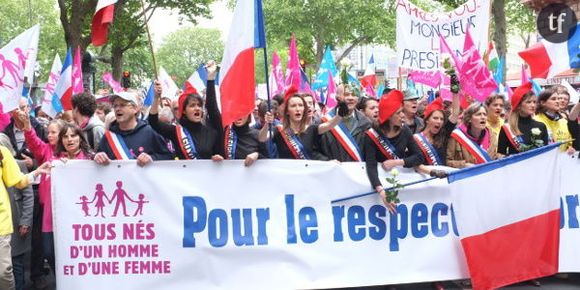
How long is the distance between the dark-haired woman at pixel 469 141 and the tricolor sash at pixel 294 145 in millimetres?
1351

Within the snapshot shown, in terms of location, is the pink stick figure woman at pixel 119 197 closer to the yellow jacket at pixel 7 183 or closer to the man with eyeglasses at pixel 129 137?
the man with eyeglasses at pixel 129 137

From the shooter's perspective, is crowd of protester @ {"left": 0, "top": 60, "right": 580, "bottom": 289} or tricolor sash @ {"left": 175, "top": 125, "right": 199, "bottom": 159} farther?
tricolor sash @ {"left": 175, "top": 125, "right": 199, "bottom": 159}

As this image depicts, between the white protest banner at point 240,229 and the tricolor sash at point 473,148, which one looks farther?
the tricolor sash at point 473,148

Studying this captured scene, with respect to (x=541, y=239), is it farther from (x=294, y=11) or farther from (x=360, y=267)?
(x=294, y=11)

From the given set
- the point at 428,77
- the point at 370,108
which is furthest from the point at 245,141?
the point at 428,77

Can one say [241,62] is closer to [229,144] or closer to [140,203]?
[229,144]

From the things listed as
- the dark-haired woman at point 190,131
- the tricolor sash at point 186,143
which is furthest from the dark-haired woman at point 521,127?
the tricolor sash at point 186,143

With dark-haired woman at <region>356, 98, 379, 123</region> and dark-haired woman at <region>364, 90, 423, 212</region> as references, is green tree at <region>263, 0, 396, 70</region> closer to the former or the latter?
dark-haired woman at <region>356, 98, 379, 123</region>

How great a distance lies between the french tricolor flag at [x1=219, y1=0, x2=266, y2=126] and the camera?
521 cm

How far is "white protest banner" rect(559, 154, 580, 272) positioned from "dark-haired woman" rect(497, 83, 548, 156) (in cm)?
32

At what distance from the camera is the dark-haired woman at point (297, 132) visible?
587cm

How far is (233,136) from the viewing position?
5.73m

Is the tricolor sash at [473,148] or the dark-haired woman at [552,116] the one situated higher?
the dark-haired woman at [552,116]

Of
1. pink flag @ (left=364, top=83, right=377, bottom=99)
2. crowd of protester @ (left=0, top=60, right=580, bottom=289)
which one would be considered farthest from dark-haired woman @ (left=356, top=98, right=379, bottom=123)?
pink flag @ (left=364, top=83, right=377, bottom=99)
